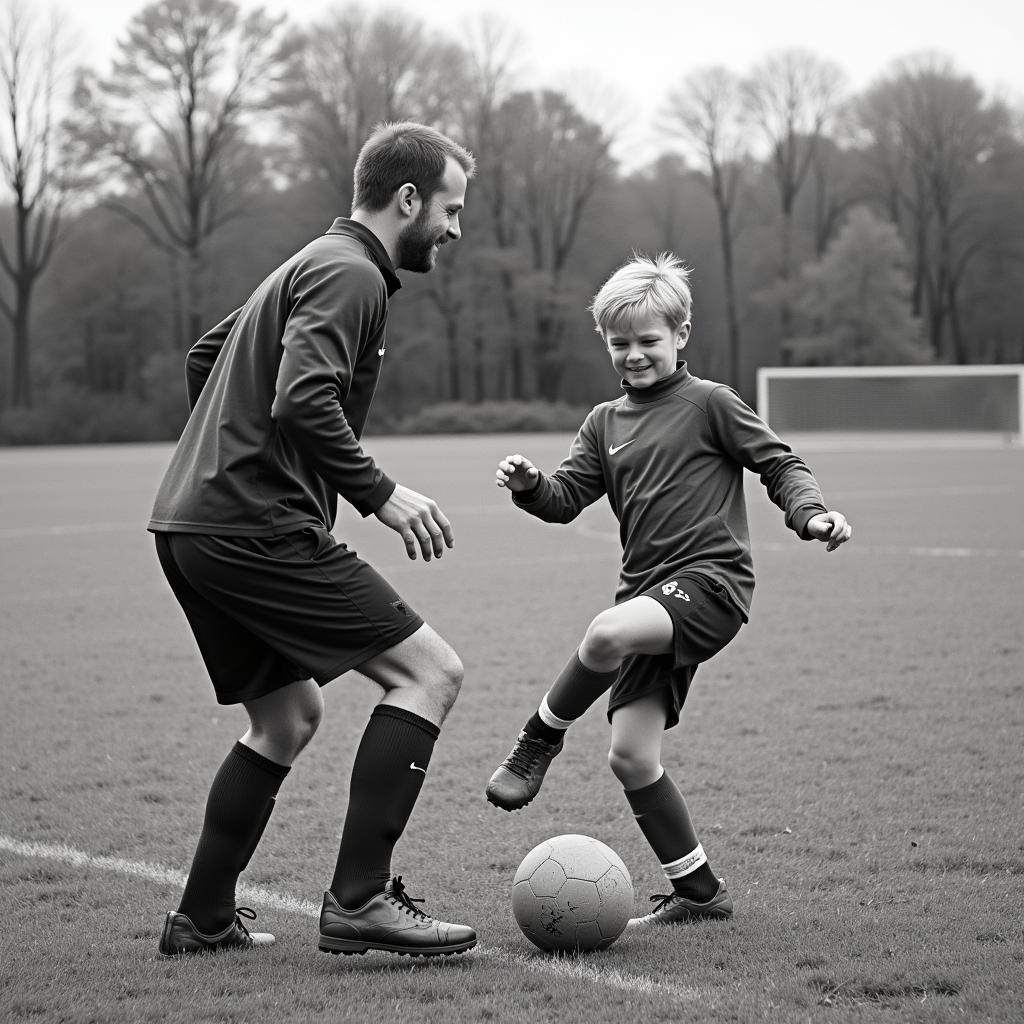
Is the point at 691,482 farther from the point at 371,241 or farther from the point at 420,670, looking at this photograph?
the point at 371,241

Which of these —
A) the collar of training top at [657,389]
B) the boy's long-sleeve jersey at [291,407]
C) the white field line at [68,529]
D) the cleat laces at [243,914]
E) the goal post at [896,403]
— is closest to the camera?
the boy's long-sleeve jersey at [291,407]

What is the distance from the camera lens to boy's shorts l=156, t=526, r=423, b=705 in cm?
341

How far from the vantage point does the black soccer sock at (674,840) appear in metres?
3.89

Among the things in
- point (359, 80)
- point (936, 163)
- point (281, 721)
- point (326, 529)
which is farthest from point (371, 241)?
point (936, 163)

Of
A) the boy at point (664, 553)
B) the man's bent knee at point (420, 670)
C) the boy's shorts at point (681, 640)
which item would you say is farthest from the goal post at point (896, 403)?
the man's bent knee at point (420, 670)

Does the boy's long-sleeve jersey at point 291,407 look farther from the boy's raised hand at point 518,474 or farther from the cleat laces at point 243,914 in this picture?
the cleat laces at point 243,914

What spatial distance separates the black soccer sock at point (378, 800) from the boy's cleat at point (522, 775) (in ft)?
1.34

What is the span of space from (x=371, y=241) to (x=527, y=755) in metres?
1.53

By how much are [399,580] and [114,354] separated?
4960 cm

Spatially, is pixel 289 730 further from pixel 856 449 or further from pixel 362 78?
pixel 362 78

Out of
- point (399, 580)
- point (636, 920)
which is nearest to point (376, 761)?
point (636, 920)

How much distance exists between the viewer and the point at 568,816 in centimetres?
500

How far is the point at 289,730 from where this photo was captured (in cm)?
375

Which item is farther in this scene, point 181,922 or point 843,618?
point 843,618
